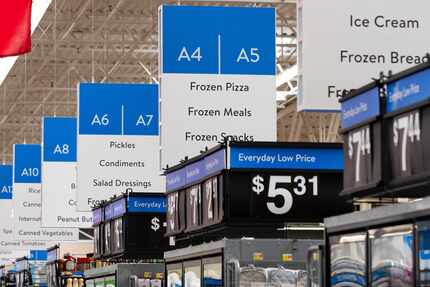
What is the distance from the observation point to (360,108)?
6.92 m

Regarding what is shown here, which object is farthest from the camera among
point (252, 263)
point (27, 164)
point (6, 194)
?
point (6, 194)

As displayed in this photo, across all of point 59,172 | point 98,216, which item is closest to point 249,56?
point 98,216

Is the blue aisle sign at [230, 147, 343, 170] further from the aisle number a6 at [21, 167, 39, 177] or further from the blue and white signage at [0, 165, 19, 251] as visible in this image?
the blue and white signage at [0, 165, 19, 251]

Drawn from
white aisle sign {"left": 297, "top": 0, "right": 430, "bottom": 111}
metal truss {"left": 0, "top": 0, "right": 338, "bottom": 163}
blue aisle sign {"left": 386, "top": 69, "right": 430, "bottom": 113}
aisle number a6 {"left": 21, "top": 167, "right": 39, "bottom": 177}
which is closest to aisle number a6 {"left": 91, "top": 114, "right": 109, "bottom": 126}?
white aisle sign {"left": 297, "top": 0, "right": 430, "bottom": 111}

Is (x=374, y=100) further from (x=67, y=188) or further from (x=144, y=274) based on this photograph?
(x=67, y=188)

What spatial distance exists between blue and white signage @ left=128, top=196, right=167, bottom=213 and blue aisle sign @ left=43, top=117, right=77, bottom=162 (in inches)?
309

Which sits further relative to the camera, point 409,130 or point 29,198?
point 29,198

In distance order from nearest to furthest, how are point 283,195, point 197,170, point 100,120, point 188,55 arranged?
point 283,195 < point 197,170 < point 188,55 < point 100,120

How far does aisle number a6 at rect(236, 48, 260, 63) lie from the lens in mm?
13570

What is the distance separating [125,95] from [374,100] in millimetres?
11487

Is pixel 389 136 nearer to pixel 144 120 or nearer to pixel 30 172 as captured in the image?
pixel 144 120

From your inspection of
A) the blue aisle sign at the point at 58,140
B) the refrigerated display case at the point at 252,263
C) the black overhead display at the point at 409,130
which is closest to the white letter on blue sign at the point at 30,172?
the blue aisle sign at the point at 58,140

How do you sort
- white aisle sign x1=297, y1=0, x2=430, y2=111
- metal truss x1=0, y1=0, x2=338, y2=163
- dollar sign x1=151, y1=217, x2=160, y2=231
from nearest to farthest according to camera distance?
white aisle sign x1=297, y1=0, x2=430, y2=111
dollar sign x1=151, y1=217, x2=160, y2=231
metal truss x1=0, y1=0, x2=338, y2=163

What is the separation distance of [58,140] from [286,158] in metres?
14.0
